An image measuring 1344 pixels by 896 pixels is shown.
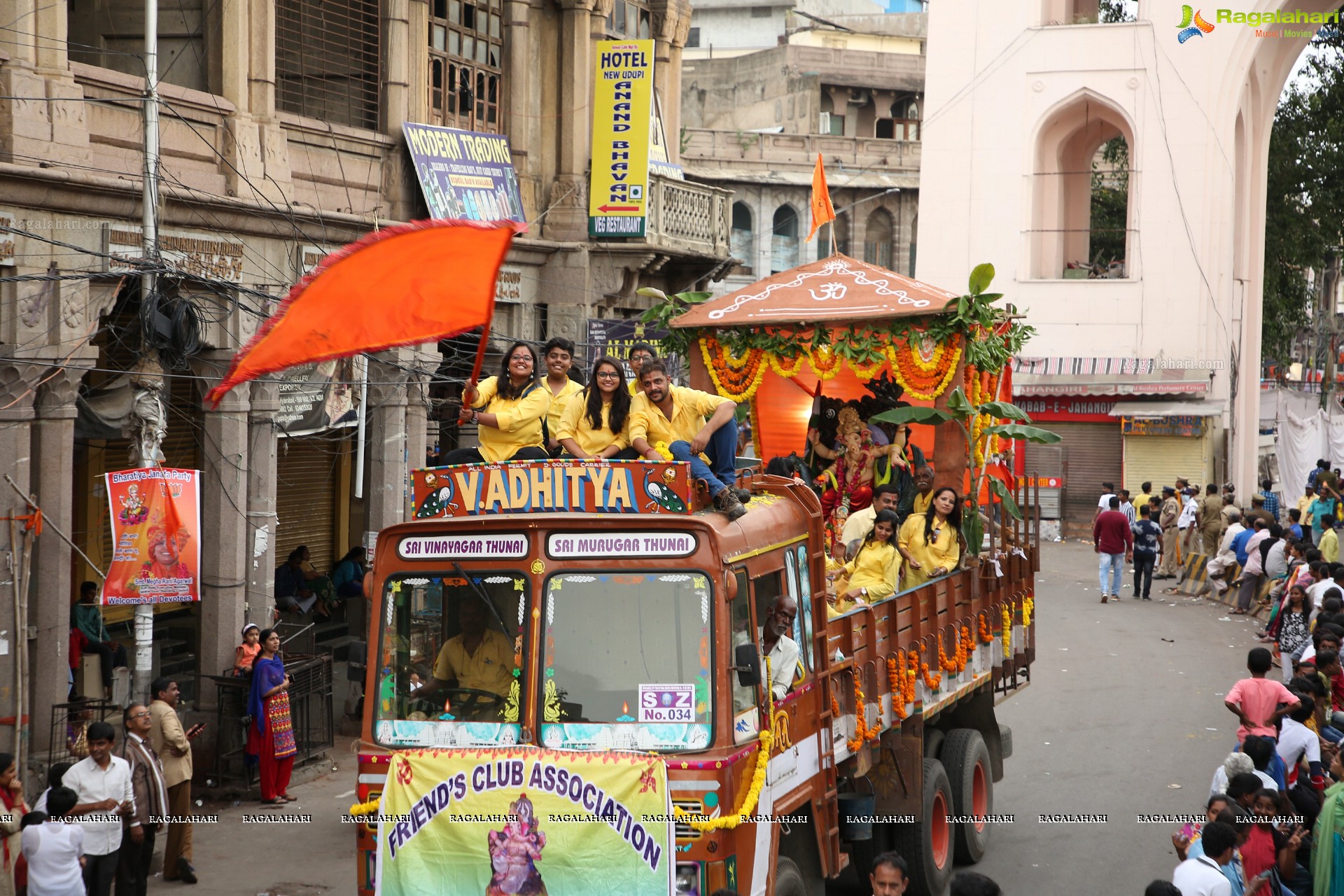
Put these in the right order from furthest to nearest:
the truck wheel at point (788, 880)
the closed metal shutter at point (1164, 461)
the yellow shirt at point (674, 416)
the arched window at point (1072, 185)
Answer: the arched window at point (1072, 185), the closed metal shutter at point (1164, 461), the yellow shirt at point (674, 416), the truck wheel at point (788, 880)

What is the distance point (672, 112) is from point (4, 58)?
12.1 m

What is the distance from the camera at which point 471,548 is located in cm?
704

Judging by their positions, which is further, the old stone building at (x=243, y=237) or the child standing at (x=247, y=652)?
the child standing at (x=247, y=652)

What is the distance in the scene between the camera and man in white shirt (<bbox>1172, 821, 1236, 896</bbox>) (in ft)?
22.9

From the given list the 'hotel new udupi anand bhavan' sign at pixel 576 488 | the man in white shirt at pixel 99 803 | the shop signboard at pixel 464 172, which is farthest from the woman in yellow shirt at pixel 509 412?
the shop signboard at pixel 464 172

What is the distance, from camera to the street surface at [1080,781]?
11039 mm

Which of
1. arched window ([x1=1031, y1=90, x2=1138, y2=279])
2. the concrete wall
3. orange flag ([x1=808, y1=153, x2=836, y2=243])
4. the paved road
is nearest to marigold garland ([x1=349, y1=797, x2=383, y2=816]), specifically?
the paved road

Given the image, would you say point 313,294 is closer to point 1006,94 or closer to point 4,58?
point 4,58

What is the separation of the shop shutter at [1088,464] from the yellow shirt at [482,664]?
27.6m

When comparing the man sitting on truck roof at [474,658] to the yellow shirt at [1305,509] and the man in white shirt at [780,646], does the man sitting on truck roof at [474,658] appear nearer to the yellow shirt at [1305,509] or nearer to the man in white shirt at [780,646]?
the man in white shirt at [780,646]

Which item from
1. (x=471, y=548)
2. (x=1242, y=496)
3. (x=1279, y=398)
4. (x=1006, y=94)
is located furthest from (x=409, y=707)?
(x=1279, y=398)

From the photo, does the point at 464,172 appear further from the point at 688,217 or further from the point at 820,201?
the point at 820,201

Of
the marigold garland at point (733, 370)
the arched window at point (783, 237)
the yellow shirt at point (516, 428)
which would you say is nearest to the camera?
the yellow shirt at point (516, 428)

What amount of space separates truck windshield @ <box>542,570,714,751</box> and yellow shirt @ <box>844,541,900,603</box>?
394cm
